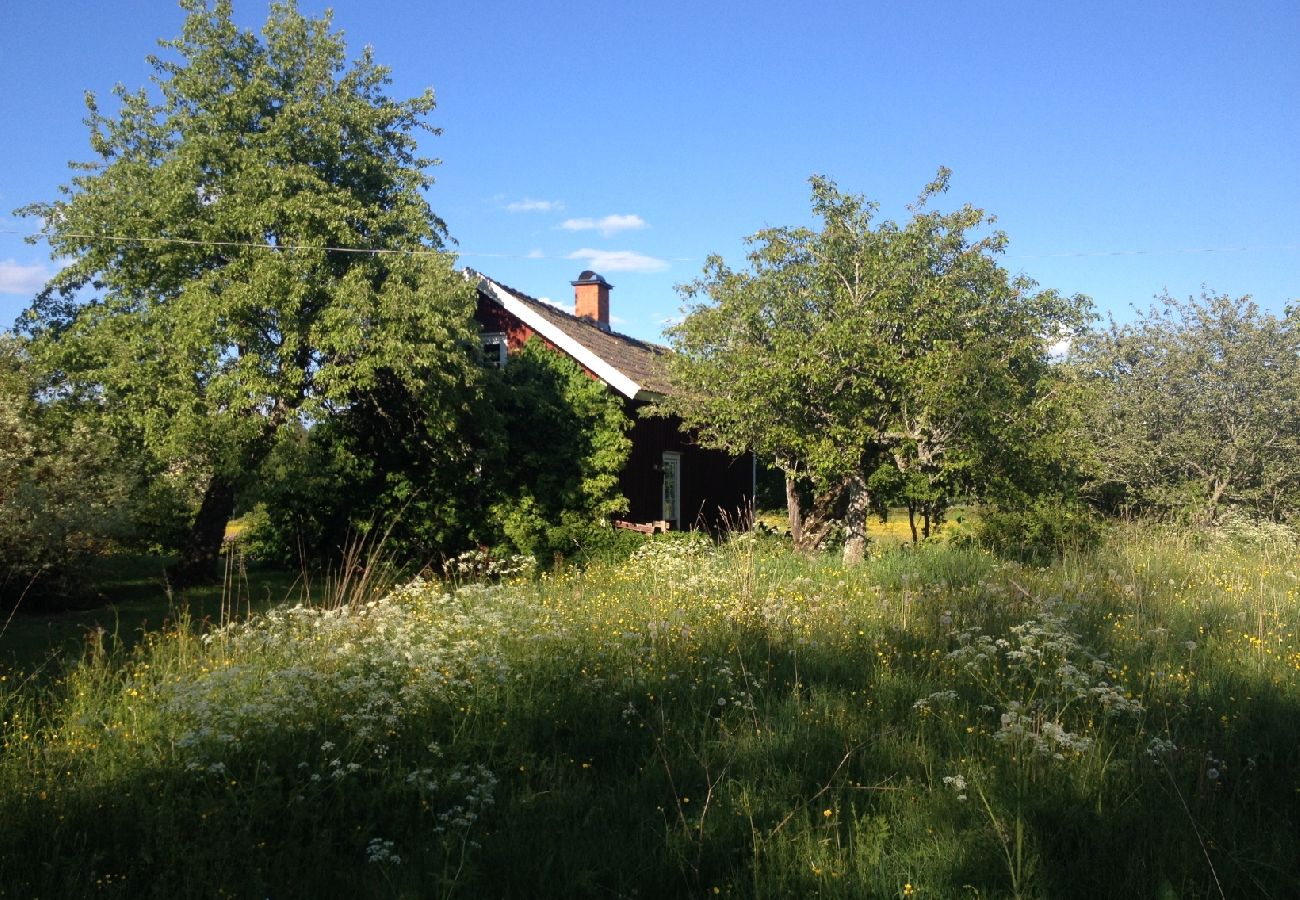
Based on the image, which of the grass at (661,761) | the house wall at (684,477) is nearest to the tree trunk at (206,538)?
the house wall at (684,477)

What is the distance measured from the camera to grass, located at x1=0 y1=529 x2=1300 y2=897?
3.85 m

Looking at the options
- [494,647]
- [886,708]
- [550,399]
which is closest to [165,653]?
[494,647]

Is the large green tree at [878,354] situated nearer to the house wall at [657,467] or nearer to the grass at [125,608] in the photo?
the house wall at [657,467]

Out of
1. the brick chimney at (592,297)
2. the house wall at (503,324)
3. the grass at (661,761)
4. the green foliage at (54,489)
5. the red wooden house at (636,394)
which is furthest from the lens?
the brick chimney at (592,297)

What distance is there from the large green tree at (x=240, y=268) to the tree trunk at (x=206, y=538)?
32 millimetres

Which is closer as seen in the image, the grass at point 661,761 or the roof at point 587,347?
the grass at point 661,761

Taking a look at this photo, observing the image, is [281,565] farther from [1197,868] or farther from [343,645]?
[1197,868]

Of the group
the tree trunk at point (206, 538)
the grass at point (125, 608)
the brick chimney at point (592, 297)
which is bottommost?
the grass at point (125, 608)

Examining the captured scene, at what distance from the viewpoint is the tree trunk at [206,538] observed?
1431 centimetres

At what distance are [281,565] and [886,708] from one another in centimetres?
1416

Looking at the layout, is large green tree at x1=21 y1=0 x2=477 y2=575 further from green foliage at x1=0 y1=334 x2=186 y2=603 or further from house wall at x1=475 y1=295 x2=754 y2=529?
house wall at x1=475 y1=295 x2=754 y2=529

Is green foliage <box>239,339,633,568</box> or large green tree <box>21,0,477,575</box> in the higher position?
large green tree <box>21,0,477,575</box>

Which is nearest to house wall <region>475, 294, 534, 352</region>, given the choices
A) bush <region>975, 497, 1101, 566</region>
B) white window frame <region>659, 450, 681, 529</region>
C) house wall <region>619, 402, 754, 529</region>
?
house wall <region>619, 402, 754, 529</region>

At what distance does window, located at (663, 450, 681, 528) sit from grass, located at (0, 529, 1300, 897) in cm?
1278
